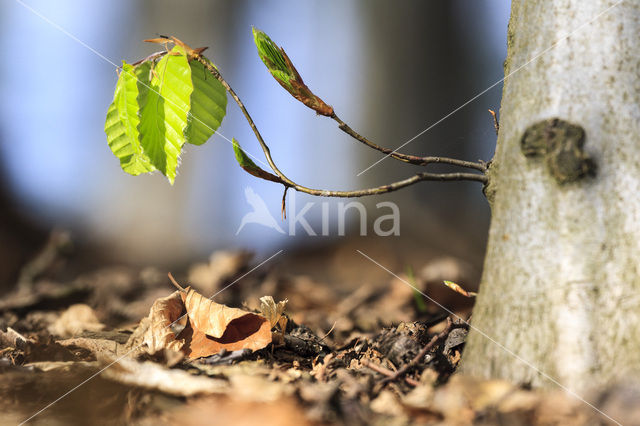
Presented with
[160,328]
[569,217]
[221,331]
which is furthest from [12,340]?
[569,217]

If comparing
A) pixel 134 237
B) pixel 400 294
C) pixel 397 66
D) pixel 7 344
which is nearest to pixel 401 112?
pixel 397 66

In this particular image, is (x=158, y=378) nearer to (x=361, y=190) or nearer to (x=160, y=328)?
(x=160, y=328)

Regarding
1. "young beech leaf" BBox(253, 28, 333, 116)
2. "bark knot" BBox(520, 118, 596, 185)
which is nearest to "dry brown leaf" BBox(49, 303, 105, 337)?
"young beech leaf" BBox(253, 28, 333, 116)

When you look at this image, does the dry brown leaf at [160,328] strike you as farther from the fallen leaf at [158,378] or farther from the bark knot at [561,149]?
the bark knot at [561,149]

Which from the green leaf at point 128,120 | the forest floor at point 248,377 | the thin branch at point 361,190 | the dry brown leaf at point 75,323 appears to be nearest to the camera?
the forest floor at point 248,377

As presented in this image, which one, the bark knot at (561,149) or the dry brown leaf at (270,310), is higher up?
the bark knot at (561,149)

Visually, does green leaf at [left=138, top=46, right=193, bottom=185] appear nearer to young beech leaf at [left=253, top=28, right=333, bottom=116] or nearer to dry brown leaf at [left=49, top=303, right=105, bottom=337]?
young beech leaf at [left=253, top=28, right=333, bottom=116]

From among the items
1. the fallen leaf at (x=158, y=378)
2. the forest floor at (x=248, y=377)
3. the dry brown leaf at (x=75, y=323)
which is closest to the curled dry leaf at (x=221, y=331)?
the forest floor at (x=248, y=377)
